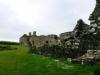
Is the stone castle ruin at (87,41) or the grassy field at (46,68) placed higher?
the stone castle ruin at (87,41)

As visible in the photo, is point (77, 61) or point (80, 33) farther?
point (80, 33)

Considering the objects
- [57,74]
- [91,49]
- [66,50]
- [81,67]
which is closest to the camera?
[57,74]

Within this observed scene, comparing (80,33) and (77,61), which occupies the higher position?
(80,33)

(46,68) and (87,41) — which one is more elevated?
(87,41)

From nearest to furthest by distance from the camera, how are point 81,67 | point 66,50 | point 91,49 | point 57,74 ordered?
point 57,74 → point 81,67 → point 91,49 → point 66,50

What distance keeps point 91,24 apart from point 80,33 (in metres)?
2.49

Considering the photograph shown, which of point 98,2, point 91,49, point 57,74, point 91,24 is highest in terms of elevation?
point 98,2

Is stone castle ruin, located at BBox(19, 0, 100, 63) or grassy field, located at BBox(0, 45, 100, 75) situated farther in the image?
stone castle ruin, located at BBox(19, 0, 100, 63)

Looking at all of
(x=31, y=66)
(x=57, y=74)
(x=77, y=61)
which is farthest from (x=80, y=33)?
(x=57, y=74)

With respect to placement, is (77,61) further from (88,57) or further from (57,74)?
(57,74)

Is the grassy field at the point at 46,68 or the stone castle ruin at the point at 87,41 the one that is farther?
the stone castle ruin at the point at 87,41

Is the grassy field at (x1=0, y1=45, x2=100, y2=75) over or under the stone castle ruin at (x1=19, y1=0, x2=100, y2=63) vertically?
under

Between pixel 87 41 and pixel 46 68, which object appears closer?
pixel 46 68

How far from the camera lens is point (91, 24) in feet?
96.7
